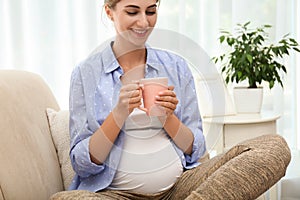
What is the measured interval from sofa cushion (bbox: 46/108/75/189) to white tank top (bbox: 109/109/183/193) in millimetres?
267

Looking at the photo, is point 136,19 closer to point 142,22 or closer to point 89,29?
point 142,22

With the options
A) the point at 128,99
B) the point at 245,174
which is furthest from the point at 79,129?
the point at 245,174

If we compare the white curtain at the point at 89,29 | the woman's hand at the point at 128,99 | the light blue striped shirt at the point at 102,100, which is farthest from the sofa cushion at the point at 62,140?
the white curtain at the point at 89,29

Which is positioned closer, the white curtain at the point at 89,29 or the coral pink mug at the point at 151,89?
the coral pink mug at the point at 151,89

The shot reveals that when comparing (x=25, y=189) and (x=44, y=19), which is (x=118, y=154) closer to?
(x=25, y=189)

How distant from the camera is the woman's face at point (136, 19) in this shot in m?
1.26

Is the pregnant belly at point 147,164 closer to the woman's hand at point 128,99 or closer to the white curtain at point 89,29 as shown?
the woman's hand at point 128,99

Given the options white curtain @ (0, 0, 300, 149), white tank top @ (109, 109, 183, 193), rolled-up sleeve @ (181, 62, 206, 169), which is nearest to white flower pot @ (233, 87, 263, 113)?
white curtain @ (0, 0, 300, 149)

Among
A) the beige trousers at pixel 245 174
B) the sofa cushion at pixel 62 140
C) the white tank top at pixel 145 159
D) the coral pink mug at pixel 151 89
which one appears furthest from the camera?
the sofa cushion at pixel 62 140

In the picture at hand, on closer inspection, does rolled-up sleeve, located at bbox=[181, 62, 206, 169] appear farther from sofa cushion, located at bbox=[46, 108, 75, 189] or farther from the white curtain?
the white curtain

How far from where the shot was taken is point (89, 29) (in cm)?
276

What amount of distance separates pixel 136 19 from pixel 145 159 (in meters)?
0.35

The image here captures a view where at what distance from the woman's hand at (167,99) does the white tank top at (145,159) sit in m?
0.08

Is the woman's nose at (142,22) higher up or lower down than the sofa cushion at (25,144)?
higher up
